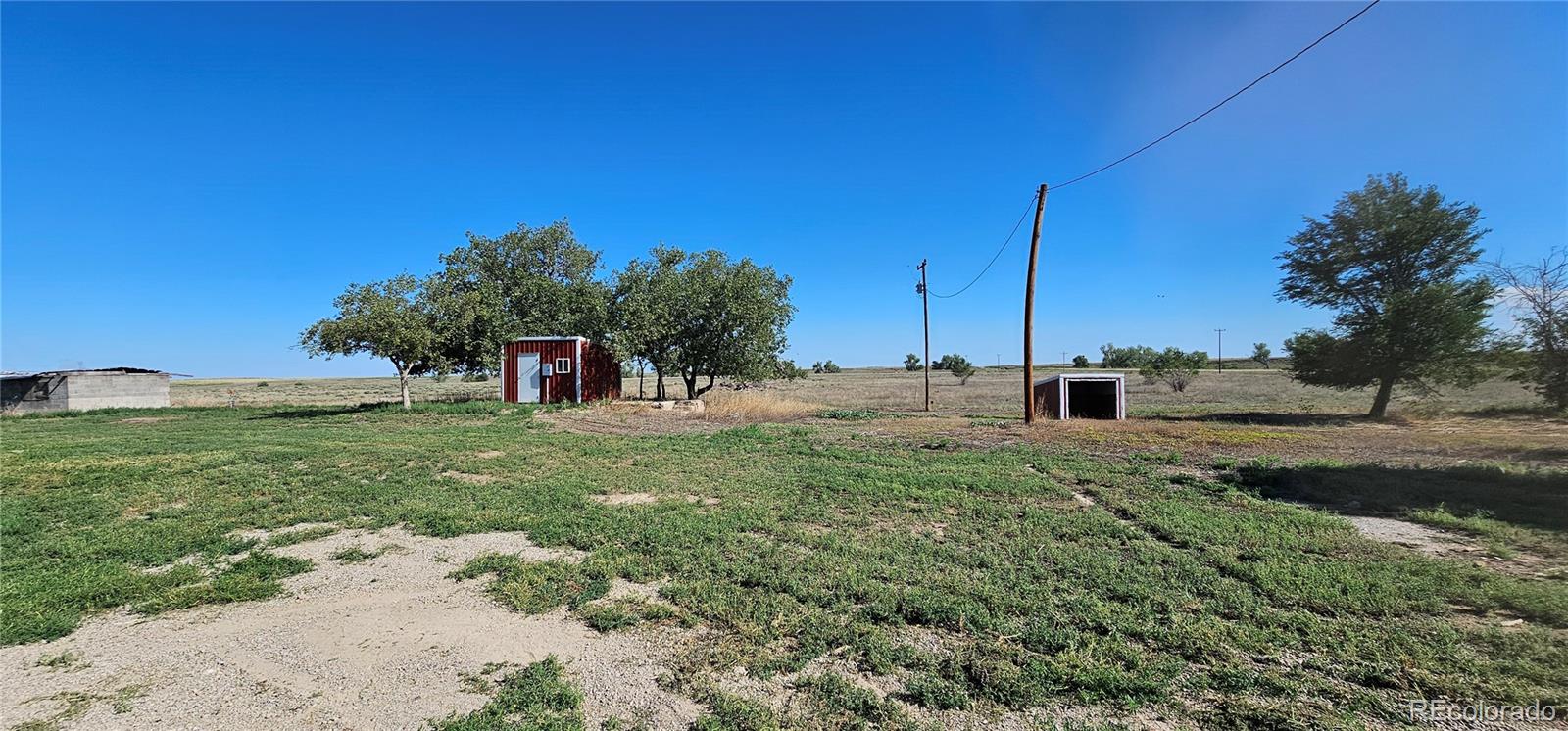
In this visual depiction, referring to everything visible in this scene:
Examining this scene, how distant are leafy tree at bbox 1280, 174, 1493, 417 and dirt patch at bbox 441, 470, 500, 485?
28150 millimetres

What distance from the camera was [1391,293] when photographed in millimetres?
20281

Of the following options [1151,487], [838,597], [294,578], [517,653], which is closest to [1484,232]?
[1151,487]

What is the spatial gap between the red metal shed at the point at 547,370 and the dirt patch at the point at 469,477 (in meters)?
14.0

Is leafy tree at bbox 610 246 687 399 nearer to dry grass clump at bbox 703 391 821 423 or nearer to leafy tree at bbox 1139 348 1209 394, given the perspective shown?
dry grass clump at bbox 703 391 821 423

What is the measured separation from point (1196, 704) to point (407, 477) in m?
10.3

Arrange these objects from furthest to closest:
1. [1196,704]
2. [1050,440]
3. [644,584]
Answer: [1050,440], [644,584], [1196,704]

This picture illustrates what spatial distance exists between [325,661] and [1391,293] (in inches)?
1196

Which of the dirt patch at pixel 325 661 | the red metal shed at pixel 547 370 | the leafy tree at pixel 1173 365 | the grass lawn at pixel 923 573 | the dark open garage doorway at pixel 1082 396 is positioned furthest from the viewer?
the leafy tree at pixel 1173 365

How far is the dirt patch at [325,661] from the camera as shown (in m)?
2.92

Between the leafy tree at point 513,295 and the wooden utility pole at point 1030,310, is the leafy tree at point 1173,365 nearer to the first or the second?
the wooden utility pole at point 1030,310

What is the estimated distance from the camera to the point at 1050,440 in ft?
43.0

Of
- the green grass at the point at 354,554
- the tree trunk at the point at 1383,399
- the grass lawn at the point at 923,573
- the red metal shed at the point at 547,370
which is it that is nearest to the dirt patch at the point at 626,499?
the grass lawn at the point at 923,573

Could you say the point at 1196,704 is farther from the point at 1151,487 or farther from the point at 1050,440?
the point at 1050,440

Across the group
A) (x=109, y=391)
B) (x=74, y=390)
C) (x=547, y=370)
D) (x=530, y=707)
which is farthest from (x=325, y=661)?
(x=74, y=390)
